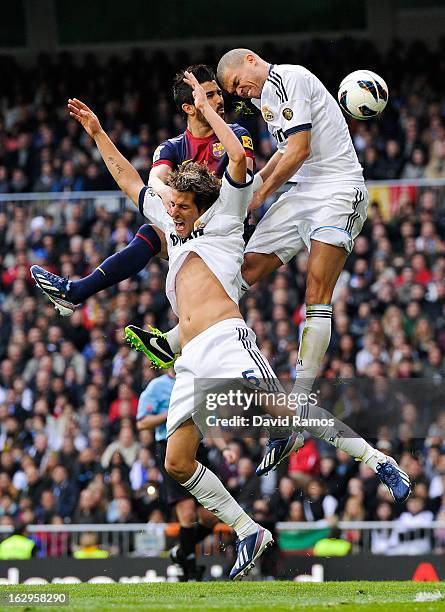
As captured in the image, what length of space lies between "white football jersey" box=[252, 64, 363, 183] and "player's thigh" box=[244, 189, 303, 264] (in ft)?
0.76

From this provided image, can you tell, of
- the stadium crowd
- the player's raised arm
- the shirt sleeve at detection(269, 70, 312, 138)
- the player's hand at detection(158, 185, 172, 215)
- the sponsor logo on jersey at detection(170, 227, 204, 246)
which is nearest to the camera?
the player's raised arm

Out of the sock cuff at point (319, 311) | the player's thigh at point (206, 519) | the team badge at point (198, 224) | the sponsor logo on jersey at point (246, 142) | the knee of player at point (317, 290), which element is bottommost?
the player's thigh at point (206, 519)

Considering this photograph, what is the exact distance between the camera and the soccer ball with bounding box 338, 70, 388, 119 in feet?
32.7

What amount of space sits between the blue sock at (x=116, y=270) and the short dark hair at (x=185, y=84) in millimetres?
1106

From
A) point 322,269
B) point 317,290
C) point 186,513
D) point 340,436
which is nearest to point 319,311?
point 317,290

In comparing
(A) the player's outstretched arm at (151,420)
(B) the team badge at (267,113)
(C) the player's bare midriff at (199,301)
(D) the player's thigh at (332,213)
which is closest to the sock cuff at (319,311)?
(D) the player's thigh at (332,213)

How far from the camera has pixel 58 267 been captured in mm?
18938

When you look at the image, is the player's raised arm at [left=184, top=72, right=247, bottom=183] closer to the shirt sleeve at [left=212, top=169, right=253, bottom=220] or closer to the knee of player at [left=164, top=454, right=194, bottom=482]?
the shirt sleeve at [left=212, top=169, right=253, bottom=220]

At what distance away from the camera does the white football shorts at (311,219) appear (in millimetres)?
9797

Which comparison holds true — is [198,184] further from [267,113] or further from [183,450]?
[183,450]

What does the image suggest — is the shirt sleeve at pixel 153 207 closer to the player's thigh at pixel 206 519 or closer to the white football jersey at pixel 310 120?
the white football jersey at pixel 310 120

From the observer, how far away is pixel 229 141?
890 cm

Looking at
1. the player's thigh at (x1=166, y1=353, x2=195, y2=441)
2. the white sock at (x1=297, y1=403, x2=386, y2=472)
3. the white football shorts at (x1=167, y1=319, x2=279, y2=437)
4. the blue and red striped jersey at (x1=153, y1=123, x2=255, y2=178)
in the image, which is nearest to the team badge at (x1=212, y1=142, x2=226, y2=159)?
the blue and red striped jersey at (x1=153, y1=123, x2=255, y2=178)

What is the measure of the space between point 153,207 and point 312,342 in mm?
1576
